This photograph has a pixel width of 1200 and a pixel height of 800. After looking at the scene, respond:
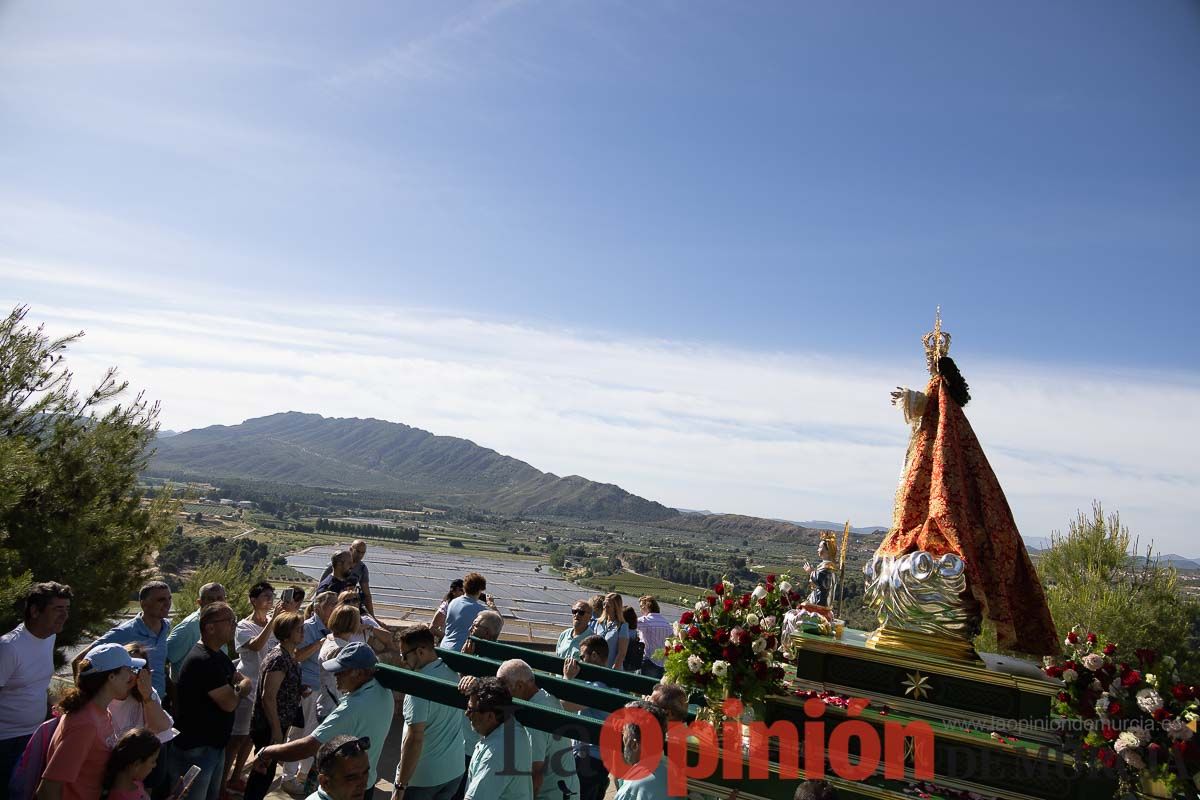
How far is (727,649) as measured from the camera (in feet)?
21.3

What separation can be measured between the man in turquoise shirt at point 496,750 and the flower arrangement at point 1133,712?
4.55m

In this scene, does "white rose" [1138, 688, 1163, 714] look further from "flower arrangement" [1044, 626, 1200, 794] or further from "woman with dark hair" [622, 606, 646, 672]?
"woman with dark hair" [622, 606, 646, 672]

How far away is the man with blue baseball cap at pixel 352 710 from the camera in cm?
466

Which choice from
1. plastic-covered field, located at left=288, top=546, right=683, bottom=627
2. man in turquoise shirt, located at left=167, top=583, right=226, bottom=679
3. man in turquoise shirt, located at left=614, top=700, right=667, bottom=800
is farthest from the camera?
plastic-covered field, located at left=288, top=546, right=683, bottom=627

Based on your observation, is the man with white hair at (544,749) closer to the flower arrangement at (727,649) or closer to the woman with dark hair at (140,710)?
the flower arrangement at (727,649)

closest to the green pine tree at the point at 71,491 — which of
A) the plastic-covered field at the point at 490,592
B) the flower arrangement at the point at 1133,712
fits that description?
the plastic-covered field at the point at 490,592

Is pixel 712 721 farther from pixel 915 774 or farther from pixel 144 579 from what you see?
pixel 144 579

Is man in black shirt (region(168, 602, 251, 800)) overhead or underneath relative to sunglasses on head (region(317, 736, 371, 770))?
underneath

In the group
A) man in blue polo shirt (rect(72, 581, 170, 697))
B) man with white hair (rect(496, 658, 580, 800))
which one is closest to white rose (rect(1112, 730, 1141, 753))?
man with white hair (rect(496, 658, 580, 800))

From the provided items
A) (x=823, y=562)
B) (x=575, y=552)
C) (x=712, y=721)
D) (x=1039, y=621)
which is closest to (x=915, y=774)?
(x=712, y=721)

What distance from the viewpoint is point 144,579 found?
12.4 meters

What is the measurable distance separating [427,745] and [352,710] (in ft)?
3.15

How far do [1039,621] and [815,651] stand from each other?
8.94 ft

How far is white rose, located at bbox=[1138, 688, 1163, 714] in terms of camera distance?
5676 millimetres
